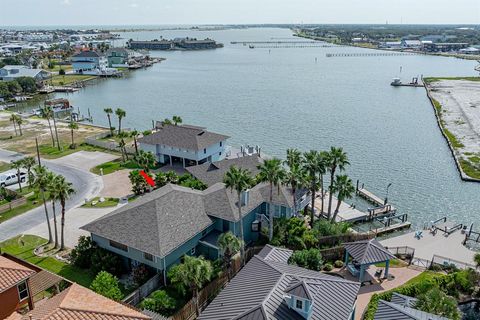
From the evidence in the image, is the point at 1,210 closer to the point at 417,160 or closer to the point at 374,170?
the point at 374,170

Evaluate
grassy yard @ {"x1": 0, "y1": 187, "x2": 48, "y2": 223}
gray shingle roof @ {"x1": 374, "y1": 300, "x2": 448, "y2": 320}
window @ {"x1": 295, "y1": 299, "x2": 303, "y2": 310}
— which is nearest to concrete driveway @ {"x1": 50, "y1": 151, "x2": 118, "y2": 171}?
grassy yard @ {"x1": 0, "y1": 187, "x2": 48, "y2": 223}

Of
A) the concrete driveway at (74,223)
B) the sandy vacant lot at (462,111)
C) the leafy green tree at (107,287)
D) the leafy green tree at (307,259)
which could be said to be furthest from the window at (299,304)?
the sandy vacant lot at (462,111)

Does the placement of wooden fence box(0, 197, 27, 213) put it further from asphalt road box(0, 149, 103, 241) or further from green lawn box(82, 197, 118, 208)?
green lawn box(82, 197, 118, 208)

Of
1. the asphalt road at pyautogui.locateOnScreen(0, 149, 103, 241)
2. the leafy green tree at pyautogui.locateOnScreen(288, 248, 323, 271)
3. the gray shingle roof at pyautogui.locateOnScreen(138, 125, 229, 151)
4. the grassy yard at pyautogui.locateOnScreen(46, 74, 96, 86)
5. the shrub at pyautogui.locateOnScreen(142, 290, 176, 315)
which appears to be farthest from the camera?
the grassy yard at pyautogui.locateOnScreen(46, 74, 96, 86)

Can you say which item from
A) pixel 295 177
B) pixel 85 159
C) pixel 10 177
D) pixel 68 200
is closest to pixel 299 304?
pixel 295 177

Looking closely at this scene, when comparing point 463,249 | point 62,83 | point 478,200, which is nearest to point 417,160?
point 478,200

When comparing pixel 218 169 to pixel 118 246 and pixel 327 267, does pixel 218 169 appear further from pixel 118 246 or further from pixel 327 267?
pixel 327 267
